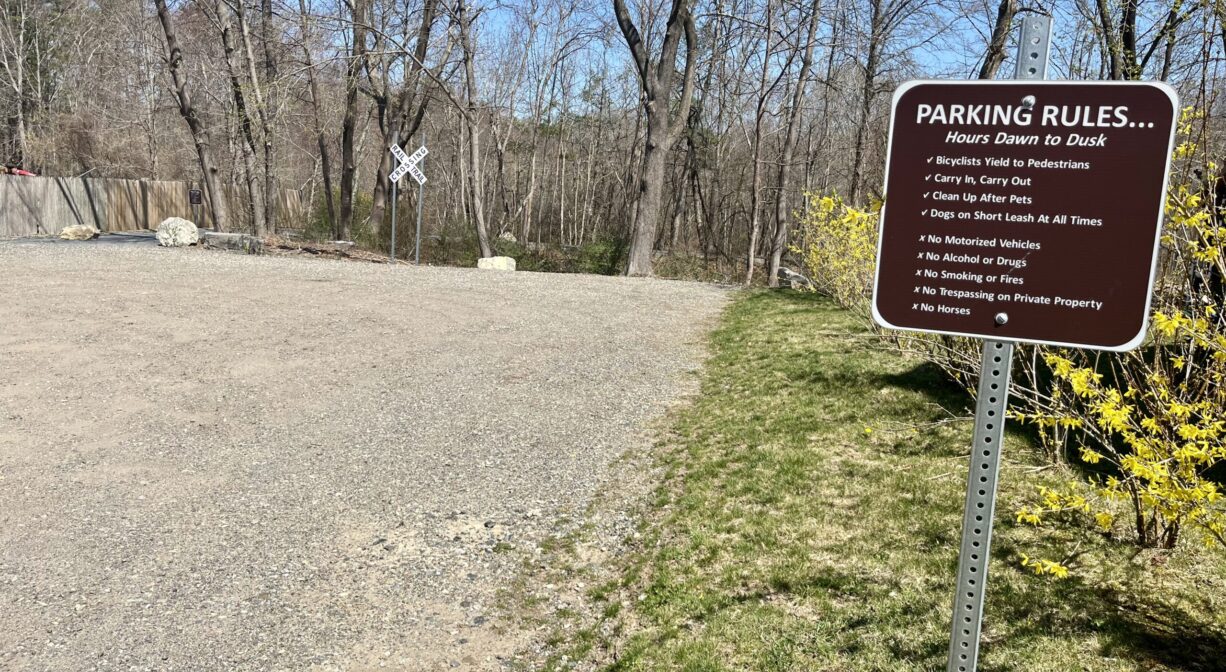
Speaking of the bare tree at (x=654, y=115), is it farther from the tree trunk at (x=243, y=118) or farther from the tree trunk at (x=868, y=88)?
the tree trunk at (x=243, y=118)

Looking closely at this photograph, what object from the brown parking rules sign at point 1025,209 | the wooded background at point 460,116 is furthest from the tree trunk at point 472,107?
the brown parking rules sign at point 1025,209

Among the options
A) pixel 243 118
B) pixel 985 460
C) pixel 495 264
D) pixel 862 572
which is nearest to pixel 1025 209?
pixel 985 460

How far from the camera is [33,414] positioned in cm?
618

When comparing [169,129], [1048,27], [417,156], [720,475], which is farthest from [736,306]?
[169,129]

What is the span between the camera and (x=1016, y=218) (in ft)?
Answer: 6.43

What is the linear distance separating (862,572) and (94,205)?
31.7 m

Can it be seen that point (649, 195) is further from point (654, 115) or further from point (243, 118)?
point (243, 118)

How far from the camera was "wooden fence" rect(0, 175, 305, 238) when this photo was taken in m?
24.5

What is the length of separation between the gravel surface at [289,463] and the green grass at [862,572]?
63 cm

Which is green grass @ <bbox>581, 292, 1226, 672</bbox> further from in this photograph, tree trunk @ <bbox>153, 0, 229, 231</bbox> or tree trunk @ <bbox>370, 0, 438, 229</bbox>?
tree trunk @ <bbox>153, 0, 229, 231</bbox>

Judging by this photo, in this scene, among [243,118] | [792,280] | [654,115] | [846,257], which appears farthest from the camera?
[243,118]

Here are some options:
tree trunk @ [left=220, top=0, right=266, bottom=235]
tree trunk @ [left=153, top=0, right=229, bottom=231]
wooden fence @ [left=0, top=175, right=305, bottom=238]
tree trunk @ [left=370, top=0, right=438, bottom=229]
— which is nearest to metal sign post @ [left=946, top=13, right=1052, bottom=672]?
tree trunk @ [left=220, top=0, right=266, bottom=235]

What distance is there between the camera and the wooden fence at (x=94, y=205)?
24.5 metres

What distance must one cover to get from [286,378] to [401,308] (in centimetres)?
388
